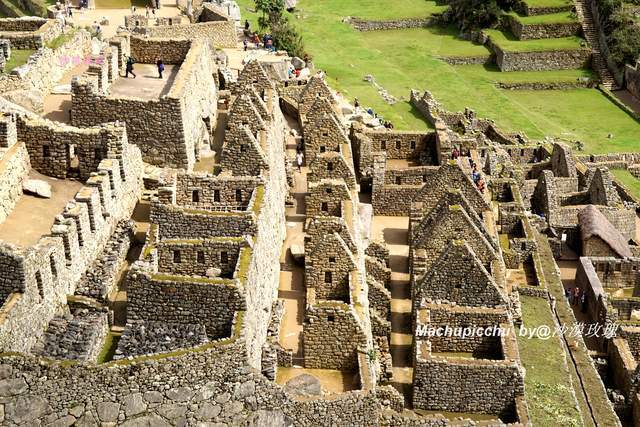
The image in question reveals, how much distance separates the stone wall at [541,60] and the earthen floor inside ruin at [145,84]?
175 ft

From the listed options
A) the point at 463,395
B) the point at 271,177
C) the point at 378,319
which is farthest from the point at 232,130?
the point at 463,395

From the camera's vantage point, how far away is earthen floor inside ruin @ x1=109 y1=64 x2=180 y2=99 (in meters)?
36.8

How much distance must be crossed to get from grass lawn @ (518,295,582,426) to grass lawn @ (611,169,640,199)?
2393 centimetres

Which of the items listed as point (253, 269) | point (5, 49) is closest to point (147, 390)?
point (253, 269)

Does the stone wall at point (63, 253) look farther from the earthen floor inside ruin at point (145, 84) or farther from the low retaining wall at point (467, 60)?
the low retaining wall at point (467, 60)

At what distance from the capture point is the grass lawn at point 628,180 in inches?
2403

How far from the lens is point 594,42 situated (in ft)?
306

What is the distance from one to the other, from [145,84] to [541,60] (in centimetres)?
5844

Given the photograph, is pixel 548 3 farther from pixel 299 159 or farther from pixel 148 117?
pixel 148 117

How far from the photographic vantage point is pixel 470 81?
8425 cm

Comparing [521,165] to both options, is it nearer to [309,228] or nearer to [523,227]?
[523,227]

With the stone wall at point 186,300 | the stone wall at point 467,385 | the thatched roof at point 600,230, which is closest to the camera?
the stone wall at point 186,300

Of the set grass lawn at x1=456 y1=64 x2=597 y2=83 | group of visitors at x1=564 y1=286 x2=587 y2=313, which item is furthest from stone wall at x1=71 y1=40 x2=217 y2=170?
grass lawn at x1=456 y1=64 x2=597 y2=83

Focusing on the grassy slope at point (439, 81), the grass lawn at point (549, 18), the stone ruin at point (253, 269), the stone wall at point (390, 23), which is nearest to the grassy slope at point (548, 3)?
the grass lawn at point (549, 18)
